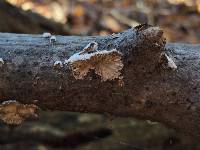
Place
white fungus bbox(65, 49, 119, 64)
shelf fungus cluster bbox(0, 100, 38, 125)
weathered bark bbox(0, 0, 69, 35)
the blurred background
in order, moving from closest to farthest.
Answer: white fungus bbox(65, 49, 119, 64), shelf fungus cluster bbox(0, 100, 38, 125), the blurred background, weathered bark bbox(0, 0, 69, 35)

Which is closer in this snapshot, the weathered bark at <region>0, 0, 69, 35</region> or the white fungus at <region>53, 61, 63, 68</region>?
the white fungus at <region>53, 61, 63, 68</region>

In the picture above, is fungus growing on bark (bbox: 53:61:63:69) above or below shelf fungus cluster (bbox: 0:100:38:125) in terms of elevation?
above

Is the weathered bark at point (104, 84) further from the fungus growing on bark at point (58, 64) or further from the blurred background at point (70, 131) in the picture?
the blurred background at point (70, 131)

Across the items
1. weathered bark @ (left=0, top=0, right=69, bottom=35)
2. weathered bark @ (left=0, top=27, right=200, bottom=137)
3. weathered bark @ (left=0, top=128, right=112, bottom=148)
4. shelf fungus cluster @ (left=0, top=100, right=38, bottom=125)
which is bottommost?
weathered bark @ (left=0, top=128, right=112, bottom=148)

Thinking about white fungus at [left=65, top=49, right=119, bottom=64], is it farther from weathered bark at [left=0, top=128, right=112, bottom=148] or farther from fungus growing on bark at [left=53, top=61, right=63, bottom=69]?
weathered bark at [left=0, top=128, right=112, bottom=148]

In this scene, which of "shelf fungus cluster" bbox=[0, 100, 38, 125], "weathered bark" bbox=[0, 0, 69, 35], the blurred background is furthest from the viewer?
"weathered bark" bbox=[0, 0, 69, 35]

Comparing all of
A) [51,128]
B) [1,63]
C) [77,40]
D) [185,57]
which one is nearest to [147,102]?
[185,57]

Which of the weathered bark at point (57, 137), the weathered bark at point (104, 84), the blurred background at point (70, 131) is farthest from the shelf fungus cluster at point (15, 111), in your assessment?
the weathered bark at point (57, 137)

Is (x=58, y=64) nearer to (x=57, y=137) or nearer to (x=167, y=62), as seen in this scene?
(x=167, y=62)

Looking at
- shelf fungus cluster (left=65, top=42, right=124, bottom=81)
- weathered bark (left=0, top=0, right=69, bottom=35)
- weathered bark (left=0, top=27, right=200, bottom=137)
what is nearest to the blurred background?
weathered bark (left=0, top=0, right=69, bottom=35)
